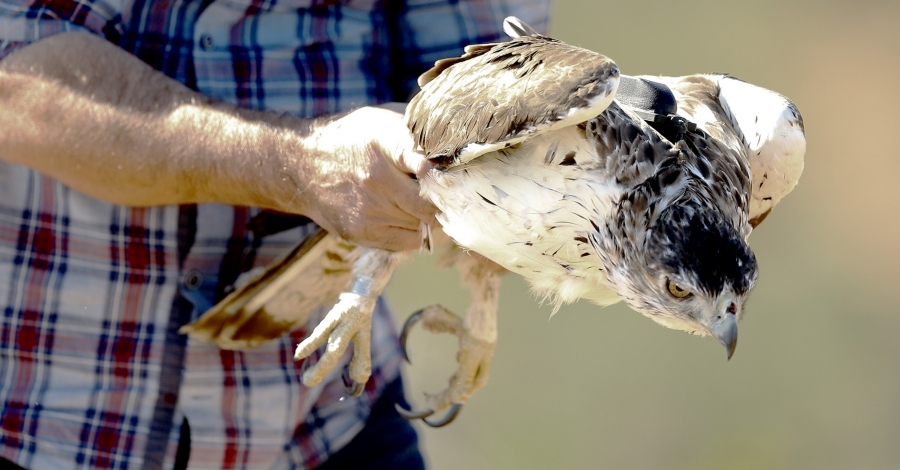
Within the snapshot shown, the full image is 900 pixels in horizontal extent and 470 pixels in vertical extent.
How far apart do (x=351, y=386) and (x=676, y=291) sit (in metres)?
1.14

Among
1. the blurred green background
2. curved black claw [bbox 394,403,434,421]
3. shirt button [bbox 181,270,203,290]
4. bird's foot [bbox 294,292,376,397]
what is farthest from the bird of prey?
the blurred green background

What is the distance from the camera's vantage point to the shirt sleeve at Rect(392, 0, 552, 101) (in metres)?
2.76

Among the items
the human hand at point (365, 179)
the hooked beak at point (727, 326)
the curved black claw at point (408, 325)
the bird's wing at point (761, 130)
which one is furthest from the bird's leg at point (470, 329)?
the hooked beak at point (727, 326)

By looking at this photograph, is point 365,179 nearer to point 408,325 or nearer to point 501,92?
point 501,92

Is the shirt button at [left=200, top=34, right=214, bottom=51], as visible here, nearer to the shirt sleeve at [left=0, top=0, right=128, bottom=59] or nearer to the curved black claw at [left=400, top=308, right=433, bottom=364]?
the shirt sleeve at [left=0, top=0, right=128, bottom=59]

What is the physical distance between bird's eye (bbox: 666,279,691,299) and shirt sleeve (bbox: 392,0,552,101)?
3.73 feet

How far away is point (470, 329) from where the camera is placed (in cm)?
292

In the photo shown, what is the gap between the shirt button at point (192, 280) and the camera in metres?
2.49

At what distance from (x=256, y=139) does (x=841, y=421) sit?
5183 mm

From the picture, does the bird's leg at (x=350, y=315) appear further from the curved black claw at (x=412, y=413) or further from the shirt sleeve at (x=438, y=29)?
the shirt sleeve at (x=438, y=29)

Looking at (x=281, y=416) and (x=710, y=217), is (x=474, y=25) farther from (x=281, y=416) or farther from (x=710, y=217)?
(x=281, y=416)

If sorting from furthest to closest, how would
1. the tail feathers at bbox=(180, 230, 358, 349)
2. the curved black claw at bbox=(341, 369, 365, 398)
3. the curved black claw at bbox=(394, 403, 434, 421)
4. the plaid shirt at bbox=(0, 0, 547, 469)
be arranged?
the curved black claw at bbox=(394, 403, 434, 421), the curved black claw at bbox=(341, 369, 365, 398), the tail feathers at bbox=(180, 230, 358, 349), the plaid shirt at bbox=(0, 0, 547, 469)

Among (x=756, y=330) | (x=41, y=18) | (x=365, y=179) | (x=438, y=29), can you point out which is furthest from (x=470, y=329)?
(x=756, y=330)

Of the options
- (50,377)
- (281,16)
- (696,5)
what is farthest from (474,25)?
(696,5)
